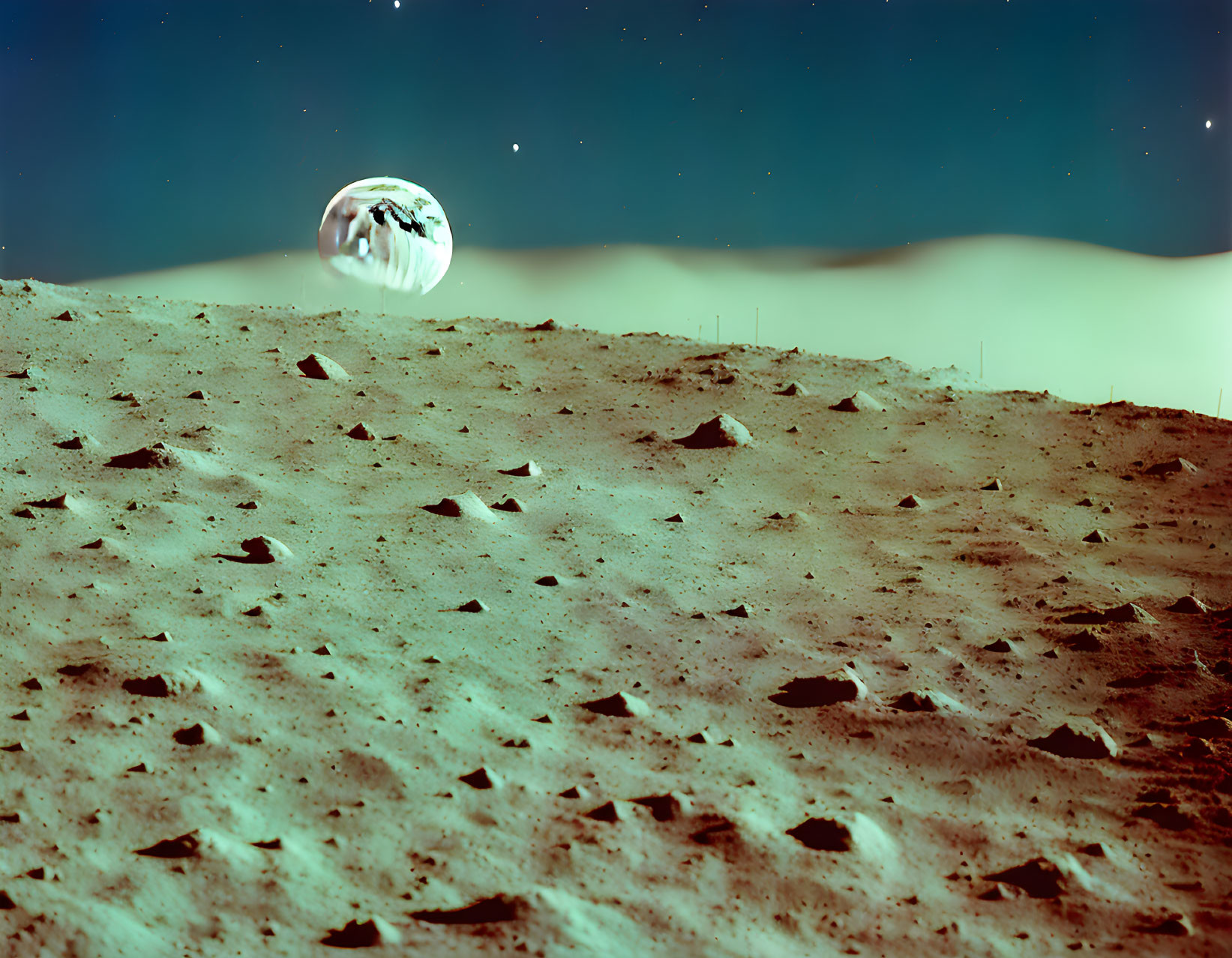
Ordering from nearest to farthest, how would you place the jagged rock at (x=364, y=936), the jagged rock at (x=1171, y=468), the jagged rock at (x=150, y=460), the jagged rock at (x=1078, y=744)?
the jagged rock at (x=364, y=936) → the jagged rock at (x=1078, y=744) → the jagged rock at (x=150, y=460) → the jagged rock at (x=1171, y=468)

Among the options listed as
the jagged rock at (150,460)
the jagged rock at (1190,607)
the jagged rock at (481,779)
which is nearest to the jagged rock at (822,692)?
A: the jagged rock at (481,779)

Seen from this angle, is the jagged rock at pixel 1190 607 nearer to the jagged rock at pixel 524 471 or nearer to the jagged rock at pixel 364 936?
the jagged rock at pixel 524 471

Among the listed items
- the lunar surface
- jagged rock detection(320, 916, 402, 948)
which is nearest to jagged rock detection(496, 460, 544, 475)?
the lunar surface

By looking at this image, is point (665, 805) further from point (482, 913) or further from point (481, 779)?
point (482, 913)

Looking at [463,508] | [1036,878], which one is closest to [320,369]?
[463,508]

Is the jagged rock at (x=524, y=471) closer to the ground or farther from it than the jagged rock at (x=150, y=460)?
closer to the ground

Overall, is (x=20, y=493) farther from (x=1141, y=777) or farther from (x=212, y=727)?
(x=1141, y=777)

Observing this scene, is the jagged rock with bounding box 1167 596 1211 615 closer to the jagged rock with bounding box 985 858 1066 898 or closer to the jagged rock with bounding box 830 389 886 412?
the jagged rock with bounding box 985 858 1066 898

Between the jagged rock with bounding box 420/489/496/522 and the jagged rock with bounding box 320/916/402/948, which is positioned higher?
the jagged rock with bounding box 420/489/496/522
